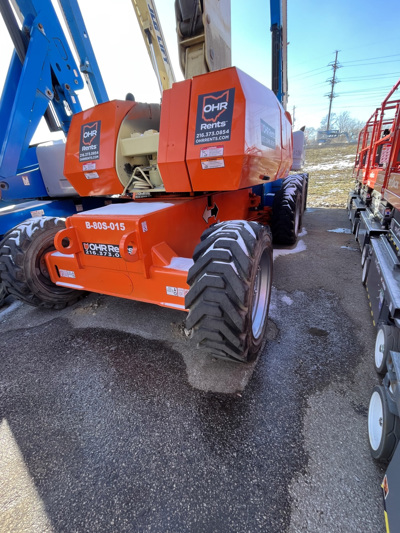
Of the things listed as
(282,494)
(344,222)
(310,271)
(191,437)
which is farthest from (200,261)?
(344,222)

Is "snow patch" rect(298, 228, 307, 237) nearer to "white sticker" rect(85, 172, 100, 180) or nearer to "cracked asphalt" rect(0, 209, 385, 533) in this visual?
"cracked asphalt" rect(0, 209, 385, 533)

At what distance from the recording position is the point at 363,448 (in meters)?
1.63

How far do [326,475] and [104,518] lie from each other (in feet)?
4.09

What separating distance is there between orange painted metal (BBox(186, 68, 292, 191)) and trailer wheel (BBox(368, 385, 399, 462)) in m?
1.97

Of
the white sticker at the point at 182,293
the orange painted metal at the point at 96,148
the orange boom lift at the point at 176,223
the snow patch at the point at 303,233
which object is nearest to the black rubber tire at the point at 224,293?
the orange boom lift at the point at 176,223

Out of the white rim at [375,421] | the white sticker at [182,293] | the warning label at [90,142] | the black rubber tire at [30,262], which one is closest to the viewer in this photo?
the white rim at [375,421]

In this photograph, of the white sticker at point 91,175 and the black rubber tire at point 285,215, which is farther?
the black rubber tire at point 285,215

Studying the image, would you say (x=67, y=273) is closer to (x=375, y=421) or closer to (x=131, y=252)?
(x=131, y=252)

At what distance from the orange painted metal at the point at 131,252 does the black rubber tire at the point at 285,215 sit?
2.70 m

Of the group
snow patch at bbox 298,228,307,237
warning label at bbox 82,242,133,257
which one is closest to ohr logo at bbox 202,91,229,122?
warning label at bbox 82,242,133,257

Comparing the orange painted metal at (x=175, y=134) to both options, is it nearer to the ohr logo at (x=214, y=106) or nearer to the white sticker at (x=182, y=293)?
the ohr logo at (x=214, y=106)

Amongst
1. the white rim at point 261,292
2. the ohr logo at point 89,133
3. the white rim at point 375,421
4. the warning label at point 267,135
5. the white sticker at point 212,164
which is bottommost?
the white rim at point 375,421

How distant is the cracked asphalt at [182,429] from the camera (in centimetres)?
140

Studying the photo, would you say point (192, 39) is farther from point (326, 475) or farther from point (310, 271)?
point (326, 475)
